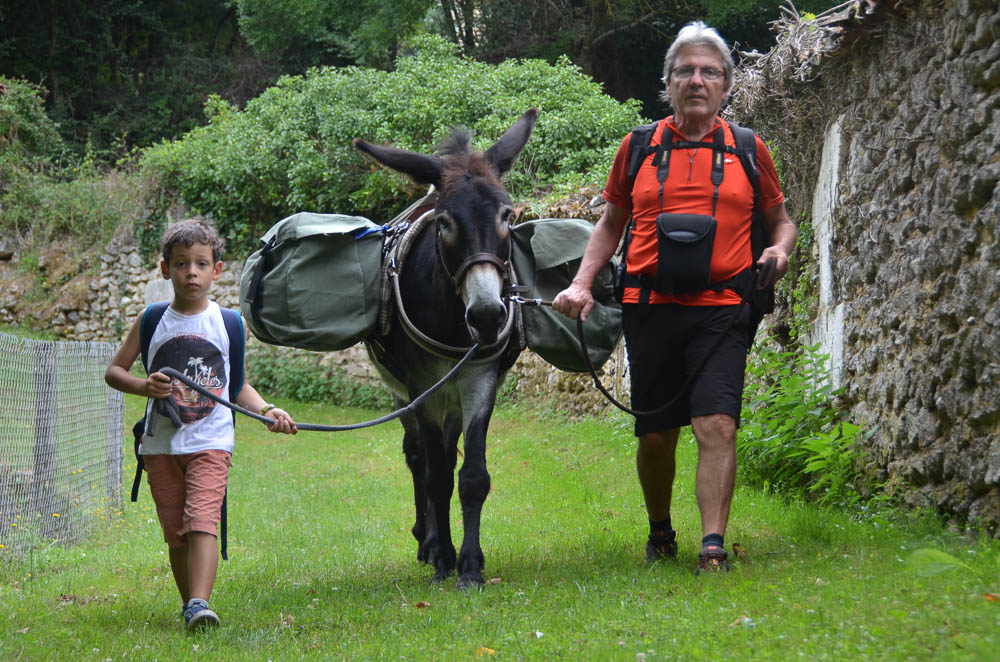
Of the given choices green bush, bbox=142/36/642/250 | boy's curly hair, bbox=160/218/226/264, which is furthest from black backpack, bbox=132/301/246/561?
green bush, bbox=142/36/642/250

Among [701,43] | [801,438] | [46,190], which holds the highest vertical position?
[46,190]

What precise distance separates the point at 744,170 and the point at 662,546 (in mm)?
1721

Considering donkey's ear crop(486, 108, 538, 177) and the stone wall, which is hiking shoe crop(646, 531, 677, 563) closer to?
the stone wall

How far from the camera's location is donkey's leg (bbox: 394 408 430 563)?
577 cm

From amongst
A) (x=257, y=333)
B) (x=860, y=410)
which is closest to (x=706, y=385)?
(x=860, y=410)

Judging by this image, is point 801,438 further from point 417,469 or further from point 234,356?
point 234,356

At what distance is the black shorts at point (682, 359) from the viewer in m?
4.07

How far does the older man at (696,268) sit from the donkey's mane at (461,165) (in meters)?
0.64

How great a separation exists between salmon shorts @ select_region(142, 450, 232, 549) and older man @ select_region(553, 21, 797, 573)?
158cm

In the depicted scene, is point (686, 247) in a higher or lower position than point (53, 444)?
higher

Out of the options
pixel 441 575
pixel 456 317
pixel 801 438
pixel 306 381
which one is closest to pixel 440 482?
pixel 441 575

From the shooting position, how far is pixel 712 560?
3957 millimetres

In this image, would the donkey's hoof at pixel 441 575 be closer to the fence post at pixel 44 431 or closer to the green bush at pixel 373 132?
the fence post at pixel 44 431

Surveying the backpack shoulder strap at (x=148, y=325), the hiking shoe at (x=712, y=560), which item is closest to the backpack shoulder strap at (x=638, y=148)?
the hiking shoe at (x=712, y=560)
